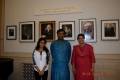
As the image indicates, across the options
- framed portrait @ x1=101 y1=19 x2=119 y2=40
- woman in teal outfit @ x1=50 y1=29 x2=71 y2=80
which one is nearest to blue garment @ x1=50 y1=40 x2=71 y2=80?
woman in teal outfit @ x1=50 y1=29 x2=71 y2=80

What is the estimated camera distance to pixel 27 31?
6.86 m

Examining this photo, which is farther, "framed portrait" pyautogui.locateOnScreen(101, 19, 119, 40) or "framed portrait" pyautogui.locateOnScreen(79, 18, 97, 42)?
"framed portrait" pyautogui.locateOnScreen(79, 18, 97, 42)

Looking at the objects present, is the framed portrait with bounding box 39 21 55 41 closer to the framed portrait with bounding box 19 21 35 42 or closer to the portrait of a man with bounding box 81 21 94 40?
the framed portrait with bounding box 19 21 35 42

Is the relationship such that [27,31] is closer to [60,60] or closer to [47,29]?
[47,29]

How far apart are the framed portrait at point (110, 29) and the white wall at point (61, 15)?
11 centimetres

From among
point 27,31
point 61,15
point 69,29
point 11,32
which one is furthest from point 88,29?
point 11,32

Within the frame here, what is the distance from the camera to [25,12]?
696 centimetres

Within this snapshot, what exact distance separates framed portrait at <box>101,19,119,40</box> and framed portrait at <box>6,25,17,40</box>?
2.72 m

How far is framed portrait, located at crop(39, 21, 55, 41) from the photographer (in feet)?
21.5

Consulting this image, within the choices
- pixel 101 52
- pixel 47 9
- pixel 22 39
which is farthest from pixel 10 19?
pixel 101 52

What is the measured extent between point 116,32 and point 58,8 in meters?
1.78

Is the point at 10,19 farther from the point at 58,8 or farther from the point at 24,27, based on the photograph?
the point at 58,8

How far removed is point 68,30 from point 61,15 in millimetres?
490

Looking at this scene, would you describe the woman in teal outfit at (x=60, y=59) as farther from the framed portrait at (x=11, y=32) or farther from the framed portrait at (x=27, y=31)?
the framed portrait at (x=11, y=32)
